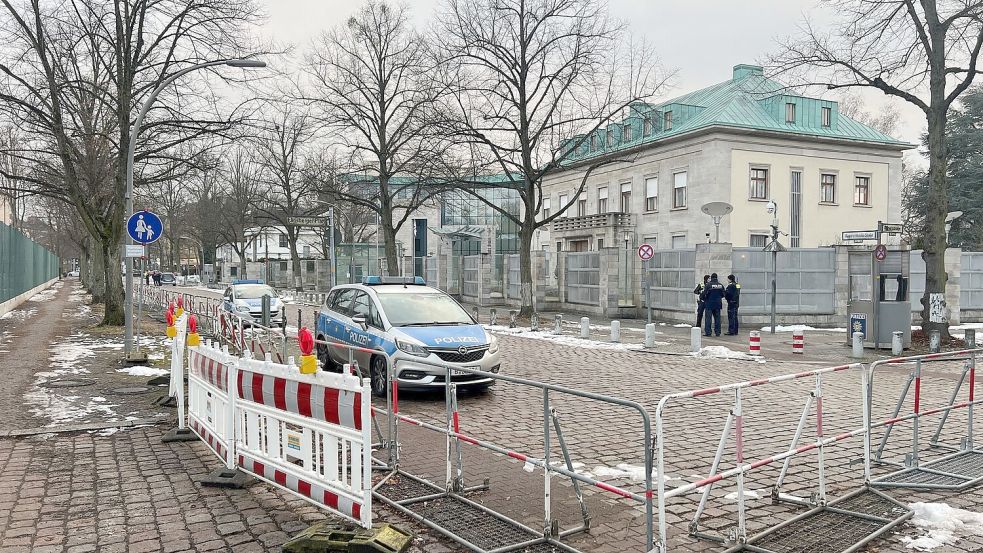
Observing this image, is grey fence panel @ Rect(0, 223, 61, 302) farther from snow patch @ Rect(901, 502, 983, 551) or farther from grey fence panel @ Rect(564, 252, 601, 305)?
snow patch @ Rect(901, 502, 983, 551)

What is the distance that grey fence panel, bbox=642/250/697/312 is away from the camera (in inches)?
1013

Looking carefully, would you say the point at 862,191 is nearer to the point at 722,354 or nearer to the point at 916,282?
the point at 916,282

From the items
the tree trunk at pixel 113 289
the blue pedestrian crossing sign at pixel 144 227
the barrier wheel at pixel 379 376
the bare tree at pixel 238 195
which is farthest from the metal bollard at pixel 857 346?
the bare tree at pixel 238 195

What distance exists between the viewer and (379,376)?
424 inches

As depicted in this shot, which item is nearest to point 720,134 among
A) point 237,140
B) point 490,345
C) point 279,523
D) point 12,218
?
point 237,140

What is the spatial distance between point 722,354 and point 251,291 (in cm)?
1681

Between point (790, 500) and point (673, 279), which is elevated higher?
point (673, 279)

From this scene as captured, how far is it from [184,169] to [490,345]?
56.6ft

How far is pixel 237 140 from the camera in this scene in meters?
21.1

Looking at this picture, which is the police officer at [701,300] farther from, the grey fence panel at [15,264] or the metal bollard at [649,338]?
the grey fence panel at [15,264]

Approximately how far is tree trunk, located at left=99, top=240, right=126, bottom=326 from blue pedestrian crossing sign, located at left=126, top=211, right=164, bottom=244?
936cm

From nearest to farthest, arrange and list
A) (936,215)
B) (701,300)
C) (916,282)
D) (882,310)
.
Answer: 1. (882,310)
2. (936,215)
3. (701,300)
4. (916,282)

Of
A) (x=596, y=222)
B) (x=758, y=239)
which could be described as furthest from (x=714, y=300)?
(x=596, y=222)

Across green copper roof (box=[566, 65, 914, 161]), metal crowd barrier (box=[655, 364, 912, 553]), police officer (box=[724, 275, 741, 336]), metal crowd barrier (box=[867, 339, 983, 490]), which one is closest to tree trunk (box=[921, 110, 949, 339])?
police officer (box=[724, 275, 741, 336])
